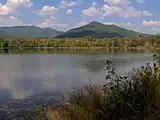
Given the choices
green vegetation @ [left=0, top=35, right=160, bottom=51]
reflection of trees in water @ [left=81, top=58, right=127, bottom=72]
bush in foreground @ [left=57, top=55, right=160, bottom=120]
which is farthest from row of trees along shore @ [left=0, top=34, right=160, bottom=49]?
bush in foreground @ [left=57, top=55, right=160, bottom=120]

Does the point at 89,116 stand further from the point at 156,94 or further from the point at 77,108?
the point at 156,94

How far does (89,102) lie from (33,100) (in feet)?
41.3

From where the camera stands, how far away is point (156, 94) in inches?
173

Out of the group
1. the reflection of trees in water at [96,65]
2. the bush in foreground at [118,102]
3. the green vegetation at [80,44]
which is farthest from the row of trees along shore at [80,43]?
the bush in foreground at [118,102]

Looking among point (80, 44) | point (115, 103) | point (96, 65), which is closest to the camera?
point (115, 103)

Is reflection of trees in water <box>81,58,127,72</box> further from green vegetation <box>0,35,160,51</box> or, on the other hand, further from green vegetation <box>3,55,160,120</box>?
green vegetation <box>0,35,160,51</box>

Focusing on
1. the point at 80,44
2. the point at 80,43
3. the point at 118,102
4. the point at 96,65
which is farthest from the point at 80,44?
the point at 118,102

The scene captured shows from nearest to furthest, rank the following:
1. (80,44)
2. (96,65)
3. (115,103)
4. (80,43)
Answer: (115,103) < (96,65) < (80,43) < (80,44)

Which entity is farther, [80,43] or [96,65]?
[80,43]

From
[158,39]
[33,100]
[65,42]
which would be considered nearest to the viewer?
[158,39]

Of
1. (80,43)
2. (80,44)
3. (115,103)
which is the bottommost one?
(80,44)

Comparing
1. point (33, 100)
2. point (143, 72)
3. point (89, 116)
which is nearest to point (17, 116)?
point (33, 100)

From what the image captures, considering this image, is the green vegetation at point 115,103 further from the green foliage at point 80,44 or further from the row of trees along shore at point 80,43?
the green foliage at point 80,44

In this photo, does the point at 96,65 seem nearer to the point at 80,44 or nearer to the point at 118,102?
the point at 118,102
